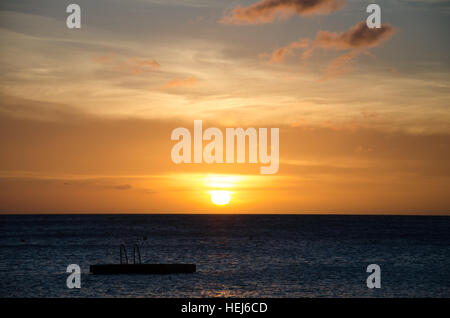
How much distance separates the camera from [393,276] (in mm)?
62094

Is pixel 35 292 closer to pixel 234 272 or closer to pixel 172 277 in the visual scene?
pixel 172 277

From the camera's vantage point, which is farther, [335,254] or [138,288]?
[335,254]

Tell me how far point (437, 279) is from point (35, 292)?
44.6m

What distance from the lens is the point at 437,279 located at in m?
60.0

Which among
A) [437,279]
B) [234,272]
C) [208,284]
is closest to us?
[208,284]

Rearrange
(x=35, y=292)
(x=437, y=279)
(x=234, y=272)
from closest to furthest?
(x=35, y=292)
(x=437, y=279)
(x=234, y=272)
